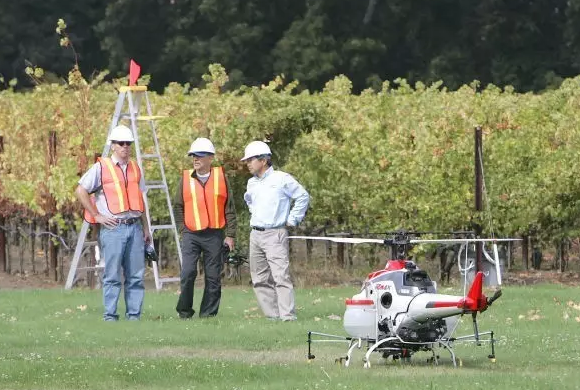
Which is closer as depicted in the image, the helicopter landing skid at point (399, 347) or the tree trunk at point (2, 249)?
the helicopter landing skid at point (399, 347)

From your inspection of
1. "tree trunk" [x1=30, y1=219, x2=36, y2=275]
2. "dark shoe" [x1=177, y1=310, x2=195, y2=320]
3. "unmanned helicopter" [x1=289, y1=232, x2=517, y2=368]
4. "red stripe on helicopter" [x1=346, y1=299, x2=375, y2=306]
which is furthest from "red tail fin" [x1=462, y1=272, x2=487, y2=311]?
"tree trunk" [x1=30, y1=219, x2=36, y2=275]

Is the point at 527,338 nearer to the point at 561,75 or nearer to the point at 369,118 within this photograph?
the point at 369,118

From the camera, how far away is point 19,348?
16703mm

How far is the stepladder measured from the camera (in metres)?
23.7

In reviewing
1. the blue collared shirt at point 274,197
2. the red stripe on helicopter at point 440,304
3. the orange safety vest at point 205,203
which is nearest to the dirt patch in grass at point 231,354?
the red stripe on helicopter at point 440,304

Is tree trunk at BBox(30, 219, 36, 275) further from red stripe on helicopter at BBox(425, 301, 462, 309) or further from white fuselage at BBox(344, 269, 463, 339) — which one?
red stripe on helicopter at BBox(425, 301, 462, 309)

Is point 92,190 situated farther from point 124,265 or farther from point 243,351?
point 243,351

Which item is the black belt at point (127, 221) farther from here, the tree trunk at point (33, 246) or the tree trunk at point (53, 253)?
the tree trunk at point (33, 246)

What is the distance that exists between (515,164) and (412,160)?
1.46m

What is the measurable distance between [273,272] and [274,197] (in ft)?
2.65

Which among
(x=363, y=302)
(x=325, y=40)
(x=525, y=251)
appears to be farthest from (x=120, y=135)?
(x=325, y=40)

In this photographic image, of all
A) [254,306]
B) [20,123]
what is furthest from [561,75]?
[254,306]

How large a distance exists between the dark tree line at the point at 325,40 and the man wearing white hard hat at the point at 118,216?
33705 millimetres

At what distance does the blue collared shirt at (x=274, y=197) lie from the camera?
758 inches
